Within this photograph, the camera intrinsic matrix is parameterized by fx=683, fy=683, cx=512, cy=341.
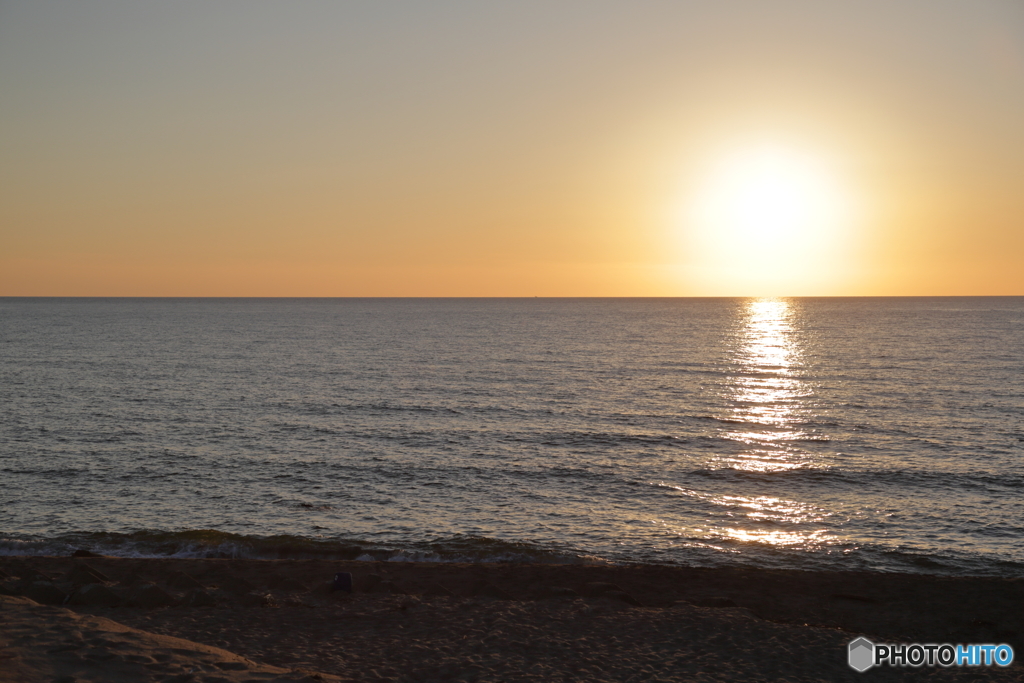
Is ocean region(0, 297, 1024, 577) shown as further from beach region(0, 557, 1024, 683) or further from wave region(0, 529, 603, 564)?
beach region(0, 557, 1024, 683)

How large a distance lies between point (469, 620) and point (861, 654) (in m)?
8.99

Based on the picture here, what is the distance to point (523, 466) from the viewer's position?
33.3 m

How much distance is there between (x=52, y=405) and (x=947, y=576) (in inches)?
2052

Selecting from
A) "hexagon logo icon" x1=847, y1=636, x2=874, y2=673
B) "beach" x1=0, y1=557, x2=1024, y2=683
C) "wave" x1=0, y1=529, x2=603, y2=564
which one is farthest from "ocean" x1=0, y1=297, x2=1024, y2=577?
"hexagon logo icon" x1=847, y1=636, x2=874, y2=673

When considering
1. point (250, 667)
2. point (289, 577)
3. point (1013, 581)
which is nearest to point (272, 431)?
point (289, 577)

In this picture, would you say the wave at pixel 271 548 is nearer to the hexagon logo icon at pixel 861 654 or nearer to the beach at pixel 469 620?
the beach at pixel 469 620

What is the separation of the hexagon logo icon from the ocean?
5808mm

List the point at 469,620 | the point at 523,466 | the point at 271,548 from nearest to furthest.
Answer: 1. the point at 469,620
2. the point at 271,548
3. the point at 523,466

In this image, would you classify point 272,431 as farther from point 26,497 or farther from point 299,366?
point 299,366

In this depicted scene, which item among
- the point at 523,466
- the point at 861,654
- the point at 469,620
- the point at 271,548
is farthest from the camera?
the point at 523,466

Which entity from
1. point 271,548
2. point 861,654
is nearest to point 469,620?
point 271,548

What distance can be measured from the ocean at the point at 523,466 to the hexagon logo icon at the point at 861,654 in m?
5.81

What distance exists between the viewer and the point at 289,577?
19672 millimetres

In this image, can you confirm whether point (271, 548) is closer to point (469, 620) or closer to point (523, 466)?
point (469, 620)
